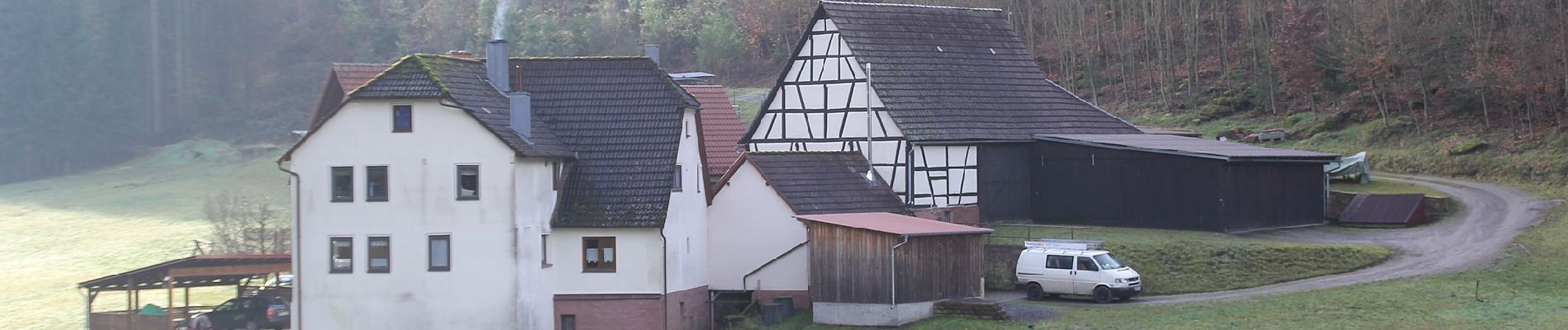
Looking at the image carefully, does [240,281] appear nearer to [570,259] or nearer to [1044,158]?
[570,259]

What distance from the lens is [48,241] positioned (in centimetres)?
6506

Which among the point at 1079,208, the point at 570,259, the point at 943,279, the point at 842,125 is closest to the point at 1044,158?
the point at 1079,208

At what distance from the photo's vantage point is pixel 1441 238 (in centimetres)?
3866

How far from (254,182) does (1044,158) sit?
4574 cm

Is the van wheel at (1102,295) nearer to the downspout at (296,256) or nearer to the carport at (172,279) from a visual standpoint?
the downspout at (296,256)

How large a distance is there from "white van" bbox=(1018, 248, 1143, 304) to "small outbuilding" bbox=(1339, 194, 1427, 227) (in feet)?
31.8

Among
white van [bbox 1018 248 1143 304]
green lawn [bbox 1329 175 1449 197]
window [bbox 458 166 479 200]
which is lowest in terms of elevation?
white van [bbox 1018 248 1143 304]

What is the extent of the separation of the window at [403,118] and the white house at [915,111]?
12616 mm

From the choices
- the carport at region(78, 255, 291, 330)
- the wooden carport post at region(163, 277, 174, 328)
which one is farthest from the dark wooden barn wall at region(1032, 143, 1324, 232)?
the wooden carport post at region(163, 277, 174, 328)

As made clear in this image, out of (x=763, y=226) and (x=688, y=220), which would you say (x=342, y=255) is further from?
(x=763, y=226)

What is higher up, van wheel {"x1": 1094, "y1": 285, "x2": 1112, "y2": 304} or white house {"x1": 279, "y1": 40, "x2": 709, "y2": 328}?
white house {"x1": 279, "y1": 40, "x2": 709, "y2": 328}

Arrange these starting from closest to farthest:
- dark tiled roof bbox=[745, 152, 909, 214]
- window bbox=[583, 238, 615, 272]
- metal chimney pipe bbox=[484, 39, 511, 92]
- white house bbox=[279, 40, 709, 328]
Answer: white house bbox=[279, 40, 709, 328] < window bbox=[583, 238, 615, 272] < metal chimney pipe bbox=[484, 39, 511, 92] < dark tiled roof bbox=[745, 152, 909, 214]

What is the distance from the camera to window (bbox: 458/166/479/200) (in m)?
34.6

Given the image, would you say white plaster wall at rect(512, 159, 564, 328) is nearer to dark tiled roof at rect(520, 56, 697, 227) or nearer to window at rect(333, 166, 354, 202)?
dark tiled roof at rect(520, 56, 697, 227)
